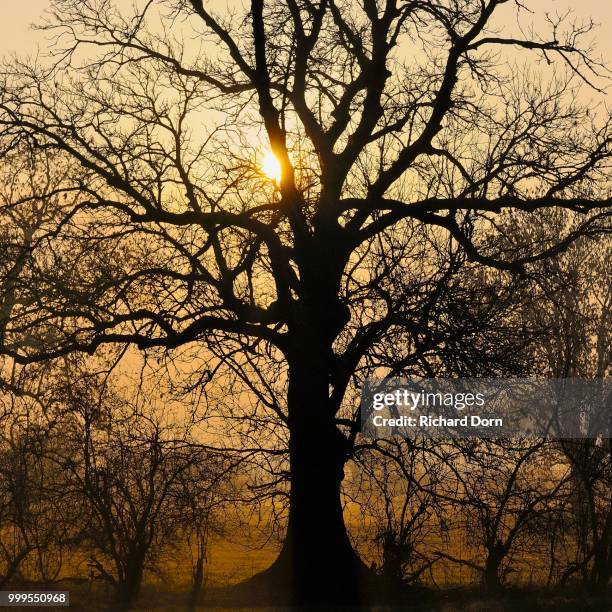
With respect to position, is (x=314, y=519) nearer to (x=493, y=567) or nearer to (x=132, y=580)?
(x=132, y=580)

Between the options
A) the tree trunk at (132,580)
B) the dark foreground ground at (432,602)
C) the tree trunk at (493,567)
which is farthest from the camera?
the tree trunk at (493,567)

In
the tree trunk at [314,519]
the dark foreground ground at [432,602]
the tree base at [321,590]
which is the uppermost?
the tree trunk at [314,519]

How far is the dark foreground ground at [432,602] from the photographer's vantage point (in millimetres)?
12188

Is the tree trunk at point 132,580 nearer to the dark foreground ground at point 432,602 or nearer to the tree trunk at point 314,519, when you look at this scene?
the dark foreground ground at point 432,602

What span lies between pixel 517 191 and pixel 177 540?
712 cm

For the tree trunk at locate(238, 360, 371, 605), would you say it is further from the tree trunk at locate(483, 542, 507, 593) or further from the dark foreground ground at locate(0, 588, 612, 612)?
the tree trunk at locate(483, 542, 507, 593)

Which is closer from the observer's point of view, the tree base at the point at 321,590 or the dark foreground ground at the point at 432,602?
the dark foreground ground at the point at 432,602

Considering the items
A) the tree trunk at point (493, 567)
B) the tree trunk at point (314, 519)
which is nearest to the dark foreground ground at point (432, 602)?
the tree trunk at point (493, 567)

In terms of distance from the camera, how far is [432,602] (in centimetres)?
1291

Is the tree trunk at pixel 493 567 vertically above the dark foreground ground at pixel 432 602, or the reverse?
the tree trunk at pixel 493 567

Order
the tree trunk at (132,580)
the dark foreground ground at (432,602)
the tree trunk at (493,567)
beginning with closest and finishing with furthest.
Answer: the dark foreground ground at (432,602) < the tree trunk at (132,580) < the tree trunk at (493,567)

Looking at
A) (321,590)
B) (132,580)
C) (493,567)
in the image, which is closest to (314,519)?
(321,590)

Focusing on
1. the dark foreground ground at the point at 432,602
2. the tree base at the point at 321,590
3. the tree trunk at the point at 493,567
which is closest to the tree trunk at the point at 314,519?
the tree base at the point at 321,590

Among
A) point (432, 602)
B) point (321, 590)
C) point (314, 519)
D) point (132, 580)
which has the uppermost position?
point (314, 519)
